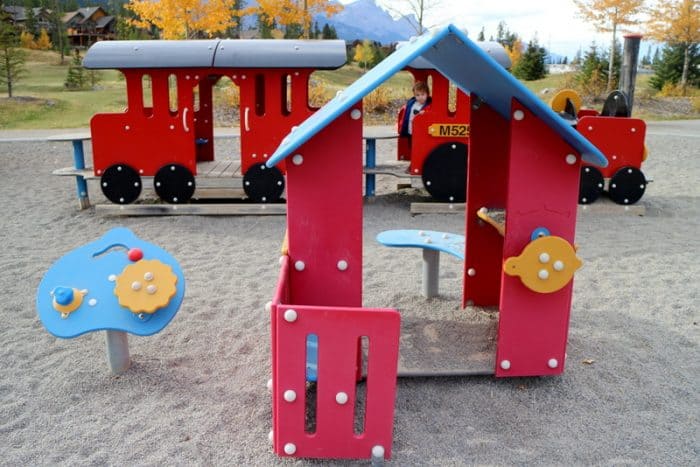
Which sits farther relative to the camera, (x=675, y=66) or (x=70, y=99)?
(x=675, y=66)

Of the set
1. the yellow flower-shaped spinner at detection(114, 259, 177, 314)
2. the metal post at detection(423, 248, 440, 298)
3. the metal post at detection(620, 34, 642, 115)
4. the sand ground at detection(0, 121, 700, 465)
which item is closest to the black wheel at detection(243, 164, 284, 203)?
the sand ground at detection(0, 121, 700, 465)

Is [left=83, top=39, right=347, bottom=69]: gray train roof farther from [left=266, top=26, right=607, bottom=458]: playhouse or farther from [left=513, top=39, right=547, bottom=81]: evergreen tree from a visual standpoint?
[left=513, top=39, right=547, bottom=81]: evergreen tree

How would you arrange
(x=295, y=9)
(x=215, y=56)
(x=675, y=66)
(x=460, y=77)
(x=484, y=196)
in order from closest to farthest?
(x=460, y=77) < (x=484, y=196) < (x=215, y=56) < (x=295, y=9) < (x=675, y=66)

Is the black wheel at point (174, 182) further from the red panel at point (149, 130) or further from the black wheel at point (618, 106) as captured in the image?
the black wheel at point (618, 106)

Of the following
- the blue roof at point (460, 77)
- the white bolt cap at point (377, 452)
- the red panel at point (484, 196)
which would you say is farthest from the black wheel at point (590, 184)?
the white bolt cap at point (377, 452)

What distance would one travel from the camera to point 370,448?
2676 millimetres

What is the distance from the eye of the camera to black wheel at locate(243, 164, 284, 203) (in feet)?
23.3

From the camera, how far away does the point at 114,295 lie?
11.1 ft

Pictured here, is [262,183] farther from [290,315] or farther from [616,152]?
[290,315]

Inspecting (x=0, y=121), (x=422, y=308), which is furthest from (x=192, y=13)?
(x=422, y=308)

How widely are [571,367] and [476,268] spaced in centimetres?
88

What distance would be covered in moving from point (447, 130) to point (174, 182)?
3.12 meters

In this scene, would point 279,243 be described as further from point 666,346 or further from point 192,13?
point 192,13

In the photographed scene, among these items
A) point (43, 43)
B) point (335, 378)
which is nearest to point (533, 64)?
point (335, 378)
